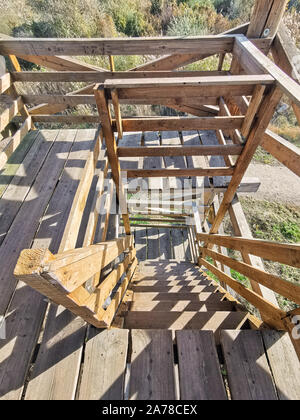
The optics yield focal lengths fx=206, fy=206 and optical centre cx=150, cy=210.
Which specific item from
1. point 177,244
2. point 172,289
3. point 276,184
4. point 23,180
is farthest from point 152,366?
point 276,184

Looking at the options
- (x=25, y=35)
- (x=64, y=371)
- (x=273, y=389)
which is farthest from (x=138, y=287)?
(x=25, y=35)

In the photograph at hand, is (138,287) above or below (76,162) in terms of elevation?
below

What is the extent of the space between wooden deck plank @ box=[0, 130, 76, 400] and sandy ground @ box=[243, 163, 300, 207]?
678 cm

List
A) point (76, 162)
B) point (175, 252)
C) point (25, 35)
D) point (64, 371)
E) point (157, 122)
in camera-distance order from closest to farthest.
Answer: point (64, 371)
point (157, 122)
point (76, 162)
point (175, 252)
point (25, 35)

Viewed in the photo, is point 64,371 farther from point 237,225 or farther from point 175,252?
point 175,252

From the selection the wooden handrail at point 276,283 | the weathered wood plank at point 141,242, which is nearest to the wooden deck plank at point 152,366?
the wooden handrail at point 276,283

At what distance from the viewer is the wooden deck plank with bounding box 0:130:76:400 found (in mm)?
1423

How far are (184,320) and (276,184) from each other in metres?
7.25

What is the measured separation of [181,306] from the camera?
2.28 metres

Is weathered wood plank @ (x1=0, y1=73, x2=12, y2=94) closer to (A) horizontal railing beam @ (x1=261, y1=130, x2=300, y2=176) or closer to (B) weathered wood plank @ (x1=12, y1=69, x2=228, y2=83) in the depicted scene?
(B) weathered wood plank @ (x1=12, y1=69, x2=228, y2=83)

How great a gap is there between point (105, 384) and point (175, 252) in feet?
15.9

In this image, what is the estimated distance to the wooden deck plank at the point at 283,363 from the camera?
45.4 inches
